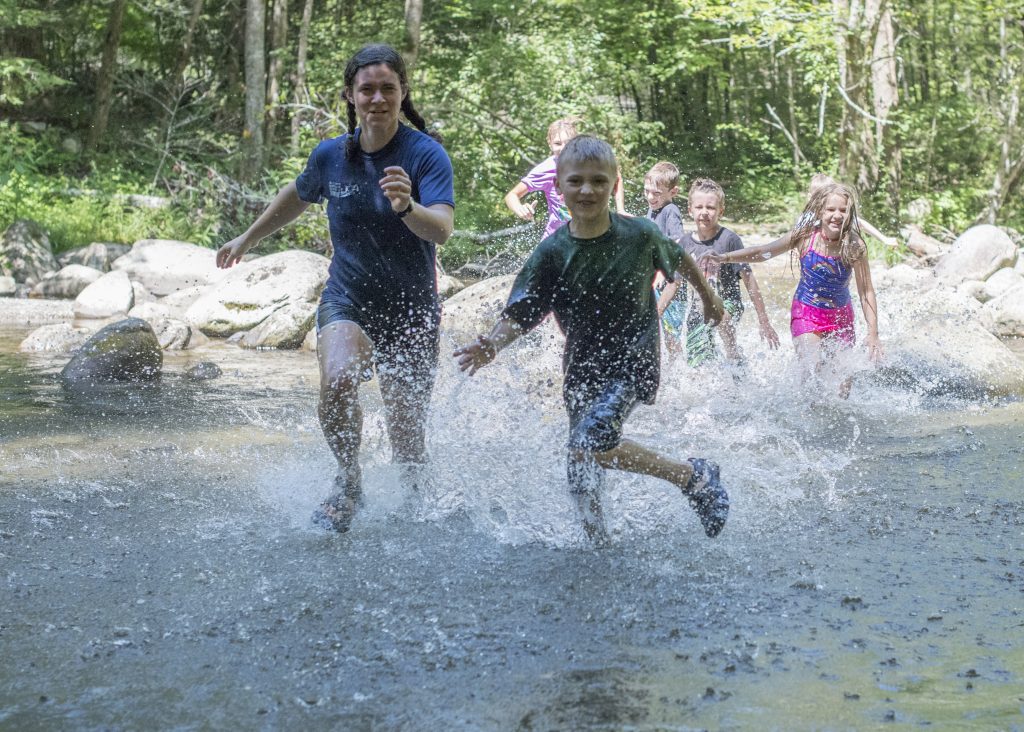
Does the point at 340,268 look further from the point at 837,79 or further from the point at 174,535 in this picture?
the point at 837,79

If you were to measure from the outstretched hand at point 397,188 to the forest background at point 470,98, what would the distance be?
11.7 meters

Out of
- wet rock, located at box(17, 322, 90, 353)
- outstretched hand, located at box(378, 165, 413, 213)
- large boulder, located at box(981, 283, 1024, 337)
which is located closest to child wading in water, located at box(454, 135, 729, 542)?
outstretched hand, located at box(378, 165, 413, 213)

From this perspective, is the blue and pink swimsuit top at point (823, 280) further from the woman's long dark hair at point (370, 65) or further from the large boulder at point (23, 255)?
the large boulder at point (23, 255)

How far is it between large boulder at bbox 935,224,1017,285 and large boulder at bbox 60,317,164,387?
10.2 m

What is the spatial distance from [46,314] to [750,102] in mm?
17905

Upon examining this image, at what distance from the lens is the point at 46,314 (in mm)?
13688

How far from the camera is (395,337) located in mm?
4902

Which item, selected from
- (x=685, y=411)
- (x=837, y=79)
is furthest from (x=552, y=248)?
(x=837, y=79)

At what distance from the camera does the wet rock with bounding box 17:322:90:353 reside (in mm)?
11062

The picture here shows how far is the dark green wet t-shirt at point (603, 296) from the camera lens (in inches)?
177

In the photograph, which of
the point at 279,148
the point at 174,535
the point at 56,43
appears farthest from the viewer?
the point at 56,43

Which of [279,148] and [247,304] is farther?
[279,148]

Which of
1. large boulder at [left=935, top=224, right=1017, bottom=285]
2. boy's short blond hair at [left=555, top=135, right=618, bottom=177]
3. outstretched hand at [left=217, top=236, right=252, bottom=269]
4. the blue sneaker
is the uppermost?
boy's short blond hair at [left=555, top=135, right=618, bottom=177]

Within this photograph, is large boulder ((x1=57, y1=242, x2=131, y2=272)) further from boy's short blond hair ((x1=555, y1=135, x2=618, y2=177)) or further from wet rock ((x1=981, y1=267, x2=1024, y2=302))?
boy's short blond hair ((x1=555, y1=135, x2=618, y2=177))
